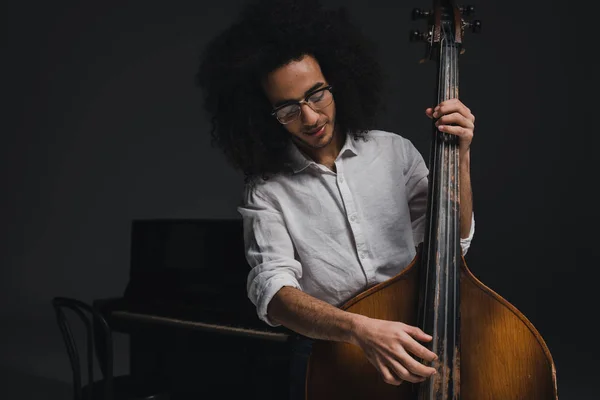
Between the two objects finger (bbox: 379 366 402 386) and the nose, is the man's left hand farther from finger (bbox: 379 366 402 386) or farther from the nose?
finger (bbox: 379 366 402 386)

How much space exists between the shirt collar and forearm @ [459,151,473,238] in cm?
34

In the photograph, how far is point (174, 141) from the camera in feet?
15.1

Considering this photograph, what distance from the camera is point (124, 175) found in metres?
4.55

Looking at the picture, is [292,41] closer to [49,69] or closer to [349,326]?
[349,326]

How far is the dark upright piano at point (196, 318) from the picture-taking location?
2.70 metres

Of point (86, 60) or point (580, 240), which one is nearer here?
point (580, 240)

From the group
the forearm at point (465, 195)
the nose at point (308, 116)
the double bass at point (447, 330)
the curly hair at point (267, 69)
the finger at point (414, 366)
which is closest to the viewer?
the finger at point (414, 366)

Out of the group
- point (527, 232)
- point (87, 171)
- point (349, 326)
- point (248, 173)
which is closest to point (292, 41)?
point (248, 173)

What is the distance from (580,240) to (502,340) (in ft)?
9.27

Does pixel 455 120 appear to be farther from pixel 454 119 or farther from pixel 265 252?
pixel 265 252

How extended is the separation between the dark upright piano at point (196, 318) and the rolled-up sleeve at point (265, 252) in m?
0.75

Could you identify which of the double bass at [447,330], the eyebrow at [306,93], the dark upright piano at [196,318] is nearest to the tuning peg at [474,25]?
the double bass at [447,330]

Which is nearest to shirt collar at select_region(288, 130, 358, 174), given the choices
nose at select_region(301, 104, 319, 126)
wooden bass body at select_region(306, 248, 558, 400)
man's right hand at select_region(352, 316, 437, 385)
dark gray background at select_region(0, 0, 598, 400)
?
nose at select_region(301, 104, 319, 126)

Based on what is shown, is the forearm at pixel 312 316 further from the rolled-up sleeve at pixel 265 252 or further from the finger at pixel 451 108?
the finger at pixel 451 108
